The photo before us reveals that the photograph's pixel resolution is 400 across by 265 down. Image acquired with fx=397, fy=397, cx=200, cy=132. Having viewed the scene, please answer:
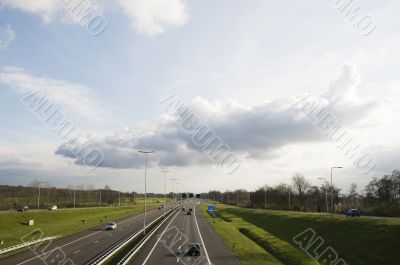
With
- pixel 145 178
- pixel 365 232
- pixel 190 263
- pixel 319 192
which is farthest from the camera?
pixel 319 192

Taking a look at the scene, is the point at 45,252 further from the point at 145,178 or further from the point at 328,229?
the point at 328,229

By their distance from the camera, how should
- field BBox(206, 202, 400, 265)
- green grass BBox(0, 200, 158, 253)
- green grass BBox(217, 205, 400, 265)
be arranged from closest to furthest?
green grass BBox(217, 205, 400, 265) < field BBox(206, 202, 400, 265) < green grass BBox(0, 200, 158, 253)

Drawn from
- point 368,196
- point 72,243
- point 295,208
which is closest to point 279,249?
point 72,243

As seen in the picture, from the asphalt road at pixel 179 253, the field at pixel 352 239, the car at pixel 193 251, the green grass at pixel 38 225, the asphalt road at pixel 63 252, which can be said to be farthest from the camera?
the green grass at pixel 38 225

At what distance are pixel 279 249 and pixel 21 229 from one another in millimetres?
51090

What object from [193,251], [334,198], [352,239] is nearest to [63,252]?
[193,251]

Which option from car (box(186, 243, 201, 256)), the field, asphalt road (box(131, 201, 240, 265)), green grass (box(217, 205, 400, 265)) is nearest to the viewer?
asphalt road (box(131, 201, 240, 265))

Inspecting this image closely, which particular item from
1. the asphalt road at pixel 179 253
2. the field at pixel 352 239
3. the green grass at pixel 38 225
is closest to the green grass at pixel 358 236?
the field at pixel 352 239

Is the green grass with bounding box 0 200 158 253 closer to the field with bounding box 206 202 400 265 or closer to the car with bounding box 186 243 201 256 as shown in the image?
the car with bounding box 186 243 201 256

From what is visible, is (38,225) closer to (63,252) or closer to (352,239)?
(63,252)

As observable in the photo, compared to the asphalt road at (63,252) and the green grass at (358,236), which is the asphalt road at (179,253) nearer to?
the asphalt road at (63,252)

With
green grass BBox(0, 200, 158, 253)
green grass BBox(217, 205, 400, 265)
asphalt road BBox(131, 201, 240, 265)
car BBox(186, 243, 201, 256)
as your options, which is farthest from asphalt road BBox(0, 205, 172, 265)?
green grass BBox(217, 205, 400, 265)

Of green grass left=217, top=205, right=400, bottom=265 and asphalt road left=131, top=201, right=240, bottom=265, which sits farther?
green grass left=217, top=205, right=400, bottom=265

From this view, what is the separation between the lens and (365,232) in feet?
184
